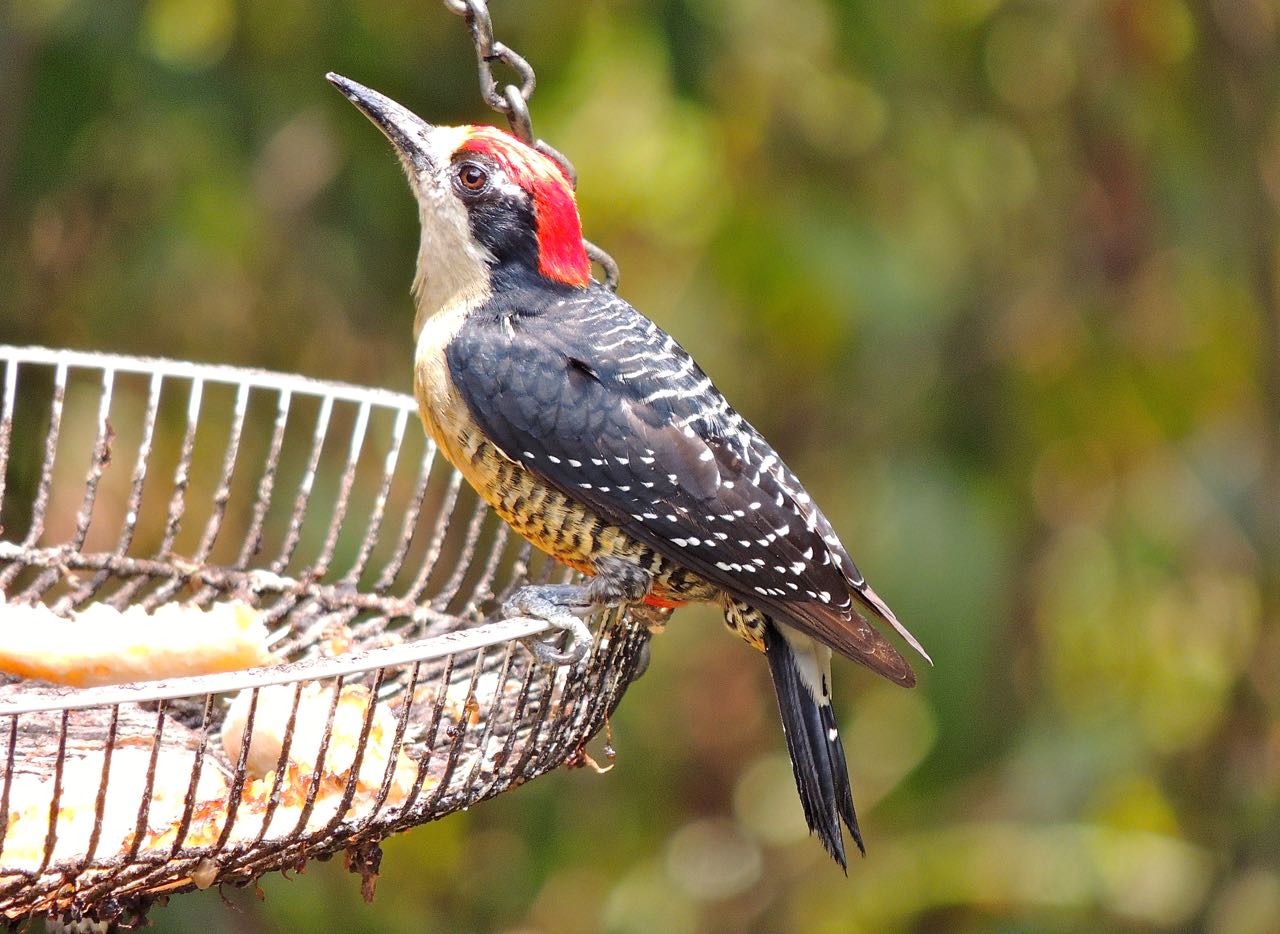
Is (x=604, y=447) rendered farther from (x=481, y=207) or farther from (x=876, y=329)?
(x=876, y=329)

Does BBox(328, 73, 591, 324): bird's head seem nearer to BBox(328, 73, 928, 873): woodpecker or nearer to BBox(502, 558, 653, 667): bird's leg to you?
BBox(328, 73, 928, 873): woodpecker

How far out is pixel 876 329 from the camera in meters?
4.83

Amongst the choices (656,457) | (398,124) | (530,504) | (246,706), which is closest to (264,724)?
(246,706)

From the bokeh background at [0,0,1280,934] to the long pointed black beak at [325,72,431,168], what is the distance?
1782 mm

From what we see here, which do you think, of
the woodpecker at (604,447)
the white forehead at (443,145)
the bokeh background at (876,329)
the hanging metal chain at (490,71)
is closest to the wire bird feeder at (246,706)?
the hanging metal chain at (490,71)

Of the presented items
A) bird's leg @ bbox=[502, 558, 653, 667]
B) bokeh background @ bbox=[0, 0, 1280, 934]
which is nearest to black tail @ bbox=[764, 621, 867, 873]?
bird's leg @ bbox=[502, 558, 653, 667]

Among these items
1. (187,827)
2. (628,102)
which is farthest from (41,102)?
(187,827)

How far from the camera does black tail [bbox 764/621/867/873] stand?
2477 millimetres

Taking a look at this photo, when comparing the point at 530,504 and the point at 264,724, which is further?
the point at 530,504

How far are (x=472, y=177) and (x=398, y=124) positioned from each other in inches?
6.3

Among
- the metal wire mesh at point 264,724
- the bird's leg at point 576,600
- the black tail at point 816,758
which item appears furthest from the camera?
the black tail at point 816,758

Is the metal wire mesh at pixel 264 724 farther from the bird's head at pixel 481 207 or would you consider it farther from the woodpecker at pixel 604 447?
the bird's head at pixel 481 207

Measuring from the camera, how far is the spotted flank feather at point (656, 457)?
2.46m

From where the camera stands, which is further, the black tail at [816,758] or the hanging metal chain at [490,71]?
the black tail at [816,758]
